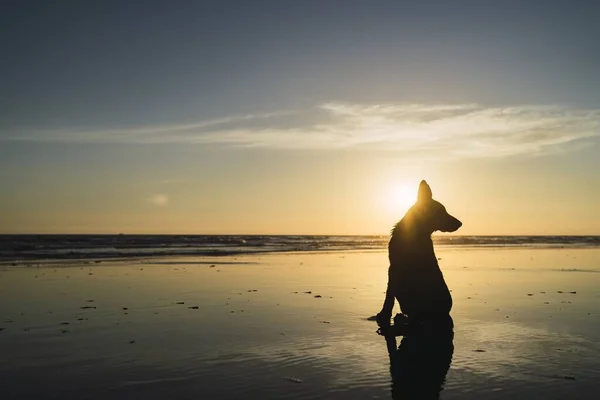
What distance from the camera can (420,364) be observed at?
805 centimetres

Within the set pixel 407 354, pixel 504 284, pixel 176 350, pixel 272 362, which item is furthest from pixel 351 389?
pixel 504 284

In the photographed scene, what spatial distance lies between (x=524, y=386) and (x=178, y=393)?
431 centimetres

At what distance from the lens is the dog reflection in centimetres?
672

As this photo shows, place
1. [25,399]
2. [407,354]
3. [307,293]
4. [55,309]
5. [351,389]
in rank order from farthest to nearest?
[307,293] < [55,309] < [407,354] < [351,389] < [25,399]

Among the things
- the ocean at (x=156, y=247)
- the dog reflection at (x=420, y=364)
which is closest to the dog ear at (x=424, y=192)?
the dog reflection at (x=420, y=364)

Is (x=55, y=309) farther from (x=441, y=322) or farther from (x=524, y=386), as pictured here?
(x=524, y=386)

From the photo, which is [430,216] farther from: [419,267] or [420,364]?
[420,364]

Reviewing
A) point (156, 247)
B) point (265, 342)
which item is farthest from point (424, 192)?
point (156, 247)

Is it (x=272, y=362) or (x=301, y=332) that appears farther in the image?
(x=301, y=332)

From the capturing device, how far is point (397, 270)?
11.0 m

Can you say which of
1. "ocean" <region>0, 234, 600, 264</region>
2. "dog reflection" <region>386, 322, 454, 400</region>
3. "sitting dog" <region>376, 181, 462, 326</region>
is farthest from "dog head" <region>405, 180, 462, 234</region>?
"ocean" <region>0, 234, 600, 264</region>

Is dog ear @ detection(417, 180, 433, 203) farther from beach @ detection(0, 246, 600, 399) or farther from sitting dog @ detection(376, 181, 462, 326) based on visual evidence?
beach @ detection(0, 246, 600, 399)

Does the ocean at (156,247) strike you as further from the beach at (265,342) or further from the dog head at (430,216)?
the dog head at (430,216)

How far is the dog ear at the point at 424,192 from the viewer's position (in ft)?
36.1
